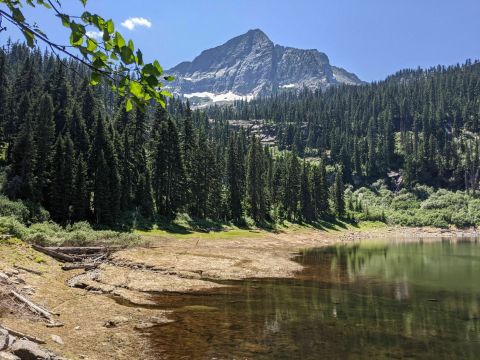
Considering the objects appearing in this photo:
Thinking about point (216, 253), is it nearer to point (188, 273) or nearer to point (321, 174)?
point (188, 273)

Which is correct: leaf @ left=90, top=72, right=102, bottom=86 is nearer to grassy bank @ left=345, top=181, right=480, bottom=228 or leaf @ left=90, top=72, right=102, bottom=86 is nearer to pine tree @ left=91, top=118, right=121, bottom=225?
pine tree @ left=91, top=118, right=121, bottom=225

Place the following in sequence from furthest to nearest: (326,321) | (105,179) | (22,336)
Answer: (105,179) < (326,321) < (22,336)

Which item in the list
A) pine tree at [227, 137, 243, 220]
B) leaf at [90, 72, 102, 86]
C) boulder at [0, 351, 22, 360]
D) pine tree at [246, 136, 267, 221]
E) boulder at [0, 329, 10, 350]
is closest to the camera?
leaf at [90, 72, 102, 86]

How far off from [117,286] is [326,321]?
1399 centimetres

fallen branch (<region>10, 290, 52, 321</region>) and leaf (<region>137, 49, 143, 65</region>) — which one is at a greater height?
leaf (<region>137, 49, 143, 65</region>)

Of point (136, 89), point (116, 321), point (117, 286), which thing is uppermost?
point (136, 89)

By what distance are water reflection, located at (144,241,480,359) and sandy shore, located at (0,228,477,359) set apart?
5.34 feet

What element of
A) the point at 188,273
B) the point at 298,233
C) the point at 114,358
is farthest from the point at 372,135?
the point at 114,358

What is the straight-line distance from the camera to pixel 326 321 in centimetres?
1978

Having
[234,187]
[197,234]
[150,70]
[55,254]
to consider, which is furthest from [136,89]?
[234,187]

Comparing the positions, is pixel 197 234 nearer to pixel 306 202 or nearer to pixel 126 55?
pixel 306 202

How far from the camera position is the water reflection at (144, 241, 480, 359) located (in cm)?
1541

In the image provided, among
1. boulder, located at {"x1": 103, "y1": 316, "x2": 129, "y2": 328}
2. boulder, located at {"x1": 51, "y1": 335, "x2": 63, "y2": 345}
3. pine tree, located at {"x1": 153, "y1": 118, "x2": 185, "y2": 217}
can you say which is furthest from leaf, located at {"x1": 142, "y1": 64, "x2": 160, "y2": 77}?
pine tree, located at {"x1": 153, "y1": 118, "x2": 185, "y2": 217}

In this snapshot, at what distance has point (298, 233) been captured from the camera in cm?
9138
